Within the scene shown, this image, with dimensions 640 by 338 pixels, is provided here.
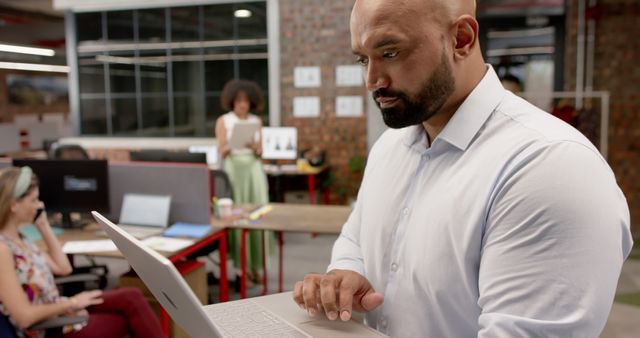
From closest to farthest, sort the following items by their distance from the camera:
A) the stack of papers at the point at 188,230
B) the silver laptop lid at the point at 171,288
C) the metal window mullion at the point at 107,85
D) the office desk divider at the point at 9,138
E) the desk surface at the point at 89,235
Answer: the silver laptop lid at the point at 171,288, the desk surface at the point at 89,235, the stack of papers at the point at 188,230, the metal window mullion at the point at 107,85, the office desk divider at the point at 9,138

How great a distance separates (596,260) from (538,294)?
8 centimetres

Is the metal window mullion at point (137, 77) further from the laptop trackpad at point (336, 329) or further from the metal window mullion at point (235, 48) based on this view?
the laptop trackpad at point (336, 329)

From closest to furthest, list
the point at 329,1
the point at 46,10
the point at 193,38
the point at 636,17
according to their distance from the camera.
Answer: the point at 636,17 < the point at 329,1 < the point at 193,38 < the point at 46,10

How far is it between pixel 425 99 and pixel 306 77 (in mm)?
5894

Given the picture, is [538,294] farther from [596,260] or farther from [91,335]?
[91,335]

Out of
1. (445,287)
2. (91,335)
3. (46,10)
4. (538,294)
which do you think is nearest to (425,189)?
(445,287)

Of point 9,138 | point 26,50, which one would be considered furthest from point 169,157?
point 26,50

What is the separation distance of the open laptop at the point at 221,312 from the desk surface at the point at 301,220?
2.15 meters

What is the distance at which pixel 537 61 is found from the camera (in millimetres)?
6109

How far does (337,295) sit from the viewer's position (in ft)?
3.09

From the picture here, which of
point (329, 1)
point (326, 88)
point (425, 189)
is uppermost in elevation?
point (329, 1)

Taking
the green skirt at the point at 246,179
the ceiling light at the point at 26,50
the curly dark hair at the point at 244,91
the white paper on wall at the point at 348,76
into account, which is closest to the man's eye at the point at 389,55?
the green skirt at the point at 246,179

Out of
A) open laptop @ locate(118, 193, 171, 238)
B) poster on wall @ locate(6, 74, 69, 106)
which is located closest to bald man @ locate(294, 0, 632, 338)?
open laptop @ locate(118, 193, 171, 238)

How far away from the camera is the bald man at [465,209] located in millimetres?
681
